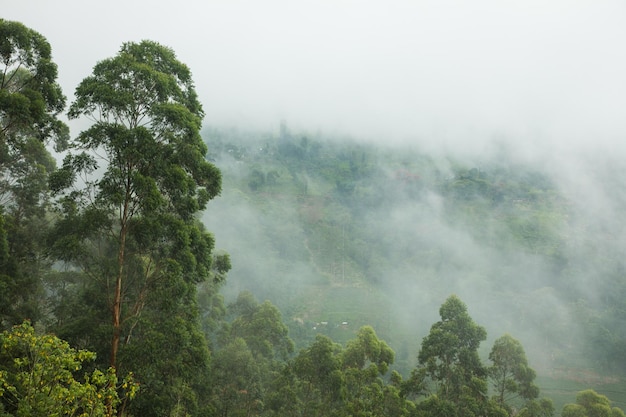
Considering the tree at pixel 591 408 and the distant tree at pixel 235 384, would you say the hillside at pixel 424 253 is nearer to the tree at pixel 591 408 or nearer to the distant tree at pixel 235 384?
the distant tree at pixel 235 384

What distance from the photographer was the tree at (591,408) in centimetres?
2445

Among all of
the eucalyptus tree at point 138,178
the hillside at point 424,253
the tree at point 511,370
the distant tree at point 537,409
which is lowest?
the distant tree at point 537,409

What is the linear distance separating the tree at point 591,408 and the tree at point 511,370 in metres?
2.41

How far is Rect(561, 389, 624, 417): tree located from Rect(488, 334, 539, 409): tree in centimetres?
241

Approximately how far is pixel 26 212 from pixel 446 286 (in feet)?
349

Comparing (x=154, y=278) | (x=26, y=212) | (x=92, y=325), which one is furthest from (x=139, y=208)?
(x=26, y=212)

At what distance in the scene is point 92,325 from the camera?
15680 millimetres

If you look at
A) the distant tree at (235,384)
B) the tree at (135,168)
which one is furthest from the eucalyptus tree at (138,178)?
the distant tree at (235,384)

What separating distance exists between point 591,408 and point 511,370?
5342 millimetres

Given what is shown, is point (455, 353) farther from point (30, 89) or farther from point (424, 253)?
point (424, 253)

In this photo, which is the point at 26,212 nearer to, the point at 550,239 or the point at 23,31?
the point at 23,31

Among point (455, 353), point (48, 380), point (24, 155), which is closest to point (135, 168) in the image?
point (48, 380)

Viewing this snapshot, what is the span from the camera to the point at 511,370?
25328mm

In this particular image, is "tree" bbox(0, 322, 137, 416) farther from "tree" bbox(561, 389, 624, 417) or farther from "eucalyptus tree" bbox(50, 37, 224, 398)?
"tree" bbox(561, 389, 624, 417)
